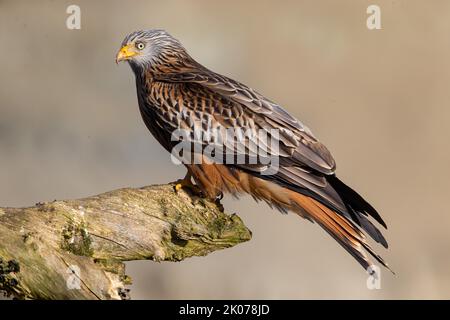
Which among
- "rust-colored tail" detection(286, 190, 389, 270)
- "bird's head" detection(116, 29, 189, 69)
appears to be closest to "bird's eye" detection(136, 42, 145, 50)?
"bird's head" detection(116, 29, 189, 69)

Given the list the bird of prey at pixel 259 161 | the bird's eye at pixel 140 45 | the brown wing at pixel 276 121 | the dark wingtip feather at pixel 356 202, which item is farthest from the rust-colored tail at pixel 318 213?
the bird's eye at pixel 140 45

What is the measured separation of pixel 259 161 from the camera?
6277mm

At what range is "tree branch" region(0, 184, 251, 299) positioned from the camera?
4816 mm

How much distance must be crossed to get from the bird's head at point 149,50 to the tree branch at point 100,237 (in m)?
1.61

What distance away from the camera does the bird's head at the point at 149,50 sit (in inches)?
282

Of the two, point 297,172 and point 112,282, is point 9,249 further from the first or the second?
point 297,172

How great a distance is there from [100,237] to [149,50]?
8.43 feet

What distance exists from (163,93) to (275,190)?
1.39 meters

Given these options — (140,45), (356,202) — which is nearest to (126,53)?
(140,45)

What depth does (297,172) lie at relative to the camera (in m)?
6.18

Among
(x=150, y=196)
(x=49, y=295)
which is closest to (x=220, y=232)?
(x=150, y=196)

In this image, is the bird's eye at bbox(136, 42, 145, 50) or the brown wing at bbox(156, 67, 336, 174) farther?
the bird's eye at bbox(136, 42, 145, 50)

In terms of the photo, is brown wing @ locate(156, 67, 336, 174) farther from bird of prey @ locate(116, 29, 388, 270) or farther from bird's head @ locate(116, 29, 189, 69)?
bird's head @ locate(116, 29, 189, 69)

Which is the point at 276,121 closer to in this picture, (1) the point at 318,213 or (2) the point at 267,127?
(2) the point at 267,127
